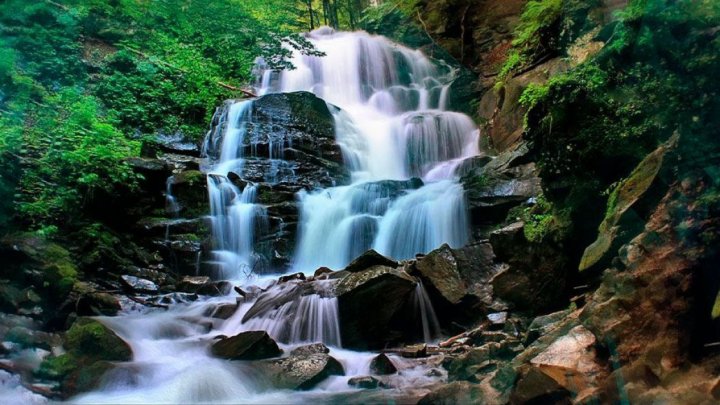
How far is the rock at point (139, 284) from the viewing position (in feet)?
28.0

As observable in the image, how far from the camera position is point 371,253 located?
7910 millimetres

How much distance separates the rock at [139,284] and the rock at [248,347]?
3.28 meters

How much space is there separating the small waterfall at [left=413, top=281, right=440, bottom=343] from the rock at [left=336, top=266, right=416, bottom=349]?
1.17ft

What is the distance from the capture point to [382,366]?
5.63 meters

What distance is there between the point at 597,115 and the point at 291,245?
25.0 feet

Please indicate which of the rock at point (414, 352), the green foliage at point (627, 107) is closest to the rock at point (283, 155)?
the rock at point (414, 352)

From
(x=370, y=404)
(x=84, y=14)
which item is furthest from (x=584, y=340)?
(x=84, y=14)

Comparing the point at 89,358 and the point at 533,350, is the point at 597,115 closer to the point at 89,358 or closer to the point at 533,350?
the point at 533,350

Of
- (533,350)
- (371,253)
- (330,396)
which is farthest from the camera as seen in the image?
(371,253)

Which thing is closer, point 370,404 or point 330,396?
point 370,404

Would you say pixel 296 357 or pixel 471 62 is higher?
pixel 471 62

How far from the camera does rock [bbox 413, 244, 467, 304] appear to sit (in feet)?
23.3

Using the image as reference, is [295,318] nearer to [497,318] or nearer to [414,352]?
[414,352]

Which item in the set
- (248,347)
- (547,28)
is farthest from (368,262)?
(547,28)
